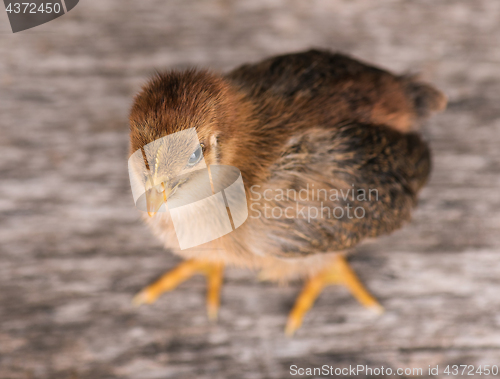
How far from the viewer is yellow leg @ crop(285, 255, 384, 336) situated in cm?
190

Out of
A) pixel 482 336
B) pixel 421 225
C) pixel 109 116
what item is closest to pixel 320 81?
pixel 421 225

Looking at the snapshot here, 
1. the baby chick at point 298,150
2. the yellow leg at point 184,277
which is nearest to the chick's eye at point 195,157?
the baby chick at point 298,150

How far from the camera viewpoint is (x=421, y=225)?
6.61ft

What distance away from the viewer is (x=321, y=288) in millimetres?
1945

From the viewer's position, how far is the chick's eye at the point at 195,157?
1003mm

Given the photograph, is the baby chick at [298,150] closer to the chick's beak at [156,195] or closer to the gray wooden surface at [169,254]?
the chick's beak at [156,195]

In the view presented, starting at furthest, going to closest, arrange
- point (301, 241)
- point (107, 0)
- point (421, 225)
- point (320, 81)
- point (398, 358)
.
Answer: point (107, 0), point (421, 225), point (398, 358), point (320, 81), point (301, 241)

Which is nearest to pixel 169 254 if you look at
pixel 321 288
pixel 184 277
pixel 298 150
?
pixel 184 277

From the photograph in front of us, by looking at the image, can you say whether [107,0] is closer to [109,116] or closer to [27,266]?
[109,116]

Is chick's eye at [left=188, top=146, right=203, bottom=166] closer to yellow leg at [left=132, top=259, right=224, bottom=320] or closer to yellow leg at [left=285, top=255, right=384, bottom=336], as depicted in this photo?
yellow leg at [left=132, top=259, right=224, bottom=320]

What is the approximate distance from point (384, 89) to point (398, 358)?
1.35m

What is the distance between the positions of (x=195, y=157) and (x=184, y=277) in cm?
114

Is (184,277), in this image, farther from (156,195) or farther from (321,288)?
(156,195)

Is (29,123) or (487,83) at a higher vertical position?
(29,123)
